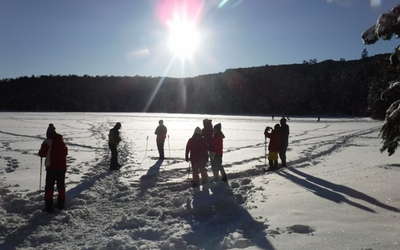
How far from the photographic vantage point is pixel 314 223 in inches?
254

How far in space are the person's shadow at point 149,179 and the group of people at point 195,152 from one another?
3.73ft

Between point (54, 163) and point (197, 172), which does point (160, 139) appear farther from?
point (54, 163)

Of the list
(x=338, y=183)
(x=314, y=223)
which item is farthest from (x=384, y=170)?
(x=314, y=223)

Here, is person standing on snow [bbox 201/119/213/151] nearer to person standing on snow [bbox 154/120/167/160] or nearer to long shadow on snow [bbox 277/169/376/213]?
long shadow on snow [bbox 277/169/376/213]

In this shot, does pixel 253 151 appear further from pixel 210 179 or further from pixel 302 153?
pixel 210 179

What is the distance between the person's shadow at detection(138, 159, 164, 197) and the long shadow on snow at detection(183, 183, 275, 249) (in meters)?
1.47

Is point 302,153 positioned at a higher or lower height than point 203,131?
lower

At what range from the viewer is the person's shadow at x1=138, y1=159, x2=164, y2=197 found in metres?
10.0

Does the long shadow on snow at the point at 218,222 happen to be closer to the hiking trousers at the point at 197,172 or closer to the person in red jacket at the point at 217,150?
the hiking trousers at the point at 197,172

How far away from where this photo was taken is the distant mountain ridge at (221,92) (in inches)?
4291

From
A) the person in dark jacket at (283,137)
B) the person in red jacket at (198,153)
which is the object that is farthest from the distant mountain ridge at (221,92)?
the person in red jacket at (198,153)

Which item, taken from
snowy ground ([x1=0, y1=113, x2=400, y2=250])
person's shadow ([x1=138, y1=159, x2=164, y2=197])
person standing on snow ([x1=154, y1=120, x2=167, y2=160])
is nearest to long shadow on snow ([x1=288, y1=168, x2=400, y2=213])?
snowy ground ([x1=0, y1=113, x2=400, y2=250])

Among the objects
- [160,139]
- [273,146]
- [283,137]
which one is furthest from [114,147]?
[283,137]

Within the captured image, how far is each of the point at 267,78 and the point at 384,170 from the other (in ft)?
392
